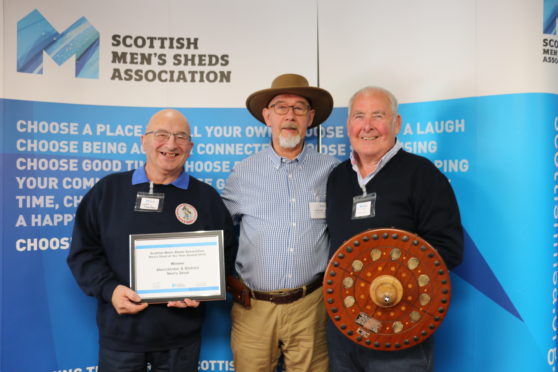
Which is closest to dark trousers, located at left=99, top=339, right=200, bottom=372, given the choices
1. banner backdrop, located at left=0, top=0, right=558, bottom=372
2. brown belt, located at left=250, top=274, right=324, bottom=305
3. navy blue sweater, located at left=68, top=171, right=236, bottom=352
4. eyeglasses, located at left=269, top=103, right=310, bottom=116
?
navy blue sweater, located at left=68, top=171, right=236, bottom=352

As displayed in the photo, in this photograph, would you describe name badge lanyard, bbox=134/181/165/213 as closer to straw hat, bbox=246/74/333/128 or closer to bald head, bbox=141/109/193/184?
bald head, bbox=141/109/193/184

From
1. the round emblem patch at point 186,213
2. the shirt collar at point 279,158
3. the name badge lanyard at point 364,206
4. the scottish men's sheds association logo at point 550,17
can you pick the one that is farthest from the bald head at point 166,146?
the scottish men's sheds association logo at point 550,17

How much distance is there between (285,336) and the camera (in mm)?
2412

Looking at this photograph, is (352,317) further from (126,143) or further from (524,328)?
(126,143)

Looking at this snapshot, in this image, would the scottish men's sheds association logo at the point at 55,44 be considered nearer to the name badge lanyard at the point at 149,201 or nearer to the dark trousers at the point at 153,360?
the name badge lanyard at the point at 149,201

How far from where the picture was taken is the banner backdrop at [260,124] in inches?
104

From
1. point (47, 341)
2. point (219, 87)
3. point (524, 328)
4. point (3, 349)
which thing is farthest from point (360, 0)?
point (3, 349)

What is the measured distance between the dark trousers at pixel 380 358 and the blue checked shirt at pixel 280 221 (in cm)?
43

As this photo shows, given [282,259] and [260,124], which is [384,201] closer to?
[282,259]

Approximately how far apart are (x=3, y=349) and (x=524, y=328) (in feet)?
10.9

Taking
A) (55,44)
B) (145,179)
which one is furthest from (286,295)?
(55,44)

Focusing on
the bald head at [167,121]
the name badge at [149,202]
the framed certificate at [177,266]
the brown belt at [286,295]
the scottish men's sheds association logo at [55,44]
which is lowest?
the brown belt at [286,295]

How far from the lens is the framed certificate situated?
2.14 meters

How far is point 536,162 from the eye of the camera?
2.59m
